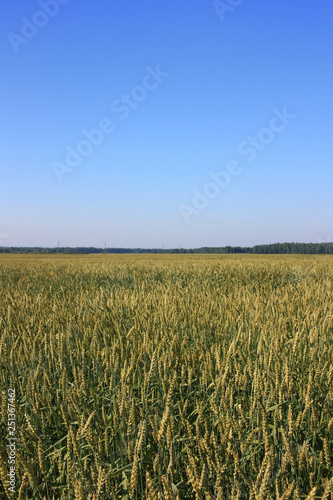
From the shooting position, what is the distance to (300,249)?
391 ft

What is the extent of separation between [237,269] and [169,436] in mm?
8723

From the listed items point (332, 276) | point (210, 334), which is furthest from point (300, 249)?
point (210, 334)

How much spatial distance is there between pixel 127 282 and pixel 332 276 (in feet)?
17.4

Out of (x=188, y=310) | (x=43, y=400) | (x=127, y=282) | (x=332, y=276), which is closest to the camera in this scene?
(x=43, y=400)

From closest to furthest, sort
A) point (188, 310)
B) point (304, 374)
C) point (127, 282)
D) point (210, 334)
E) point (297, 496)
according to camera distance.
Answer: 1. point (297, 496)
2. point (304, 374)
3. point (210, 334)
4. point (188, 310)
5. point (127, 282)

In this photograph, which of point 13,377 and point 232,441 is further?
point 13,377

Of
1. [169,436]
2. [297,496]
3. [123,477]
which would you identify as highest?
[169,436]

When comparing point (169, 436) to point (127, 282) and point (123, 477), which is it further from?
point (127, 282)

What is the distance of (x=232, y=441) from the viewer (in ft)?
4.83

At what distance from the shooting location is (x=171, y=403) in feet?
5.75

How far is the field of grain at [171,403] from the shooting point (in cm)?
130

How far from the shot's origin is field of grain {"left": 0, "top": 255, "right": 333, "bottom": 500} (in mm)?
1302

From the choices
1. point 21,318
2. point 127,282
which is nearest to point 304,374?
point 21,318

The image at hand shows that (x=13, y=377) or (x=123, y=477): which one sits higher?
(x=13, y=377)
